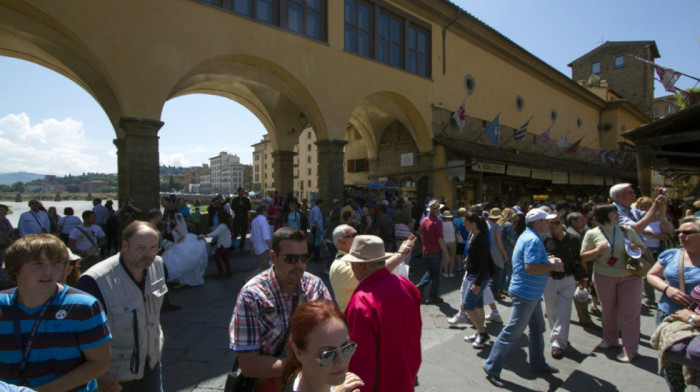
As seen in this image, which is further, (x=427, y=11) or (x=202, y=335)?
(x=427, y=11)

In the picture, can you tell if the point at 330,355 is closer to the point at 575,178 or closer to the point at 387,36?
the point at 387,36

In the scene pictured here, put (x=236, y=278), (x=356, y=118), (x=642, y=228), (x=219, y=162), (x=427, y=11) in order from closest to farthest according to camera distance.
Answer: (x=642, y=228) < (x=236, y=278) < (x=427, y=11) < (x=356, y=118) < (x=219, y=162)

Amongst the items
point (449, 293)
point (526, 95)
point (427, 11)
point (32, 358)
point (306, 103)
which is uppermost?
point (427, 11)

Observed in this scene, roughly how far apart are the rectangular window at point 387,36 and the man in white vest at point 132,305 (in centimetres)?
1181

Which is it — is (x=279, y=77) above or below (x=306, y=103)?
above

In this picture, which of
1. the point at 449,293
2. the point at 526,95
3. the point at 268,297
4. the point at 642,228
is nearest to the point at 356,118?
the point at 526,95

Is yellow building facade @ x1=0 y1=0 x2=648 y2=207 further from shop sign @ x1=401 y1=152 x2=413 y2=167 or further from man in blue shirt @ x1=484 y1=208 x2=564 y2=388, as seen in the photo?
man in blue shirt @ x1=484 y1=208 x2=564 y2=388

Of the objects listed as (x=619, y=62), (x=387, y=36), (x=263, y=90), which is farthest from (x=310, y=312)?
(x=619, y=62)

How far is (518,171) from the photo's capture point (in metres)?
17.3

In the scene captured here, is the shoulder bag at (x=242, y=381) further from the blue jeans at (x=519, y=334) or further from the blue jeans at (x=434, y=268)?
the blue jeans at (x=434, y=268)

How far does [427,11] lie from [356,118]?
5.91 m

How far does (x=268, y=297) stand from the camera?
1833 millimetres

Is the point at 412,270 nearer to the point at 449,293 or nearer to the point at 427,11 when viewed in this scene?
the point at 449,293

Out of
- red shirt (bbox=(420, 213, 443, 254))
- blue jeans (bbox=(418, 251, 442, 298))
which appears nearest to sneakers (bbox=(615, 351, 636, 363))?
blue jeans (bbox=(418, 251, 442, 298))
